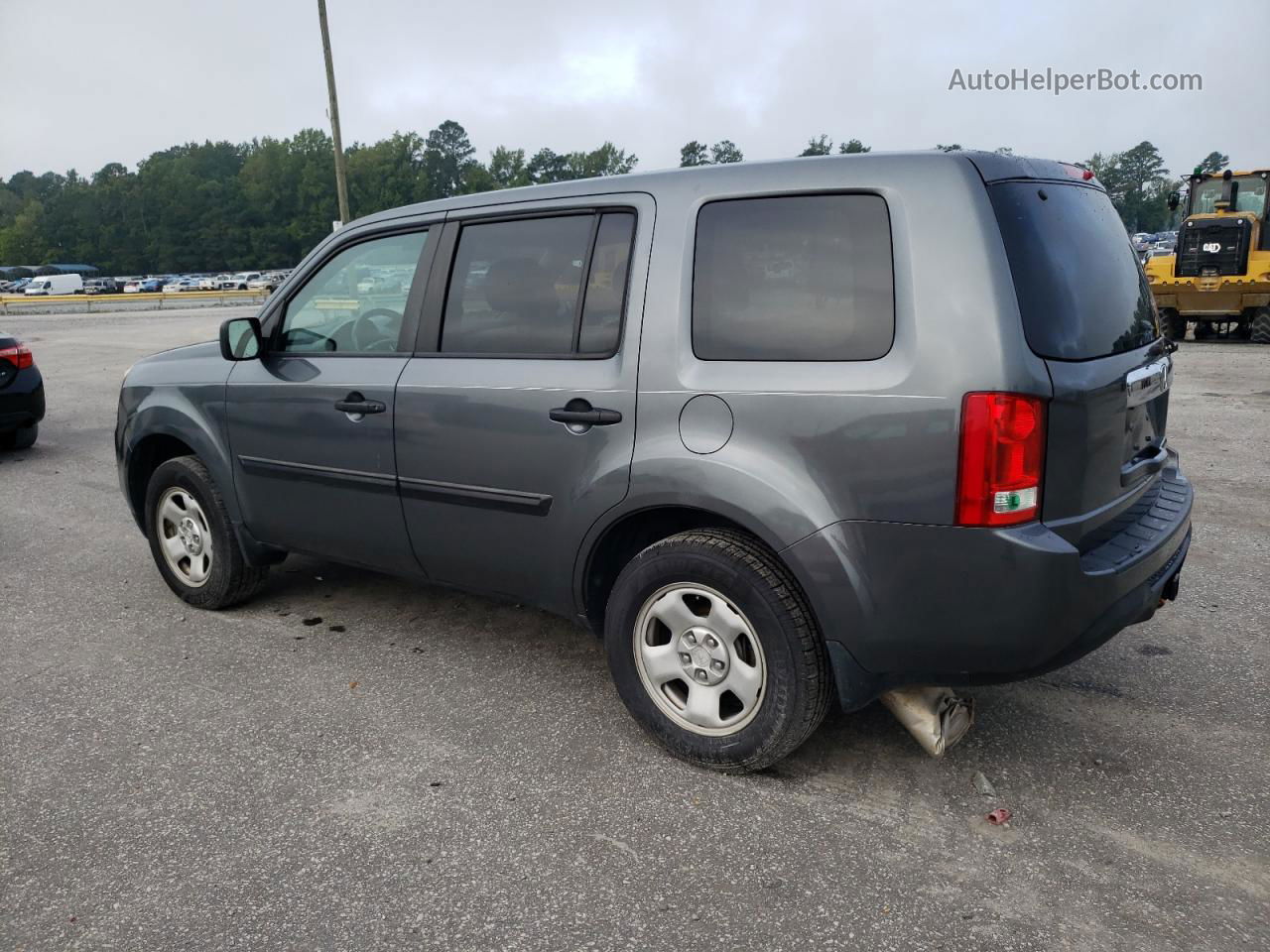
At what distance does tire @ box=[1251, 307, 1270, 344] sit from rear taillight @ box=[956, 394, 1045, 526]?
16378mm

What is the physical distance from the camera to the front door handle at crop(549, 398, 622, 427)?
3.21m

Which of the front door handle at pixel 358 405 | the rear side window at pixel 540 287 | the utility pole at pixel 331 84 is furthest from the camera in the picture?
the utility pole at pixel 331 84

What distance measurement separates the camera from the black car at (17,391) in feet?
28.8

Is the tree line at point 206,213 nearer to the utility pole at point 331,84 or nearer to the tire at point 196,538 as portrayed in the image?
the utility pole at point 331,84

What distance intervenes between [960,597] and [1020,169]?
1245mm

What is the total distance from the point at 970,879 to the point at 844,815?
16.4 inches

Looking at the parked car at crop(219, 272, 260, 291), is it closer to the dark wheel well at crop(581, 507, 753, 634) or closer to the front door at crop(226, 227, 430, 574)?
the front door at crop(226, 227, 430, 574)

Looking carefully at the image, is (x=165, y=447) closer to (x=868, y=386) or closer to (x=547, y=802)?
(x=547, y=802)

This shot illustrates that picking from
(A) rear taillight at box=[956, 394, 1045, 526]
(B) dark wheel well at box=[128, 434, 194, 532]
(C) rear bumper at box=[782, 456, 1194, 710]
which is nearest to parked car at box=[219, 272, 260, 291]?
(B) dark wheel well at box=[128, 434, 194, 532]

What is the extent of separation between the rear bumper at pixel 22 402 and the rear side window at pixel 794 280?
315 inches

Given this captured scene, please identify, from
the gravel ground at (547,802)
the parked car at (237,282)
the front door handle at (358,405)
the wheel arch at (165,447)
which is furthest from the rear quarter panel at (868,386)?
the parked car at (237,282)

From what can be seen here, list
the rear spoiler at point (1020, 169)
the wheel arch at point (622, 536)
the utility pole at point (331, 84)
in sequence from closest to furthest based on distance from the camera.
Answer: the rear spoiler at point (1020, 169) → the wheel arch at point (622, 536) → the utility pole at point (331, 84)

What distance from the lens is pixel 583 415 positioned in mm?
3260

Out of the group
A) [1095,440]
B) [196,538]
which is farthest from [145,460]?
[1095,440]
